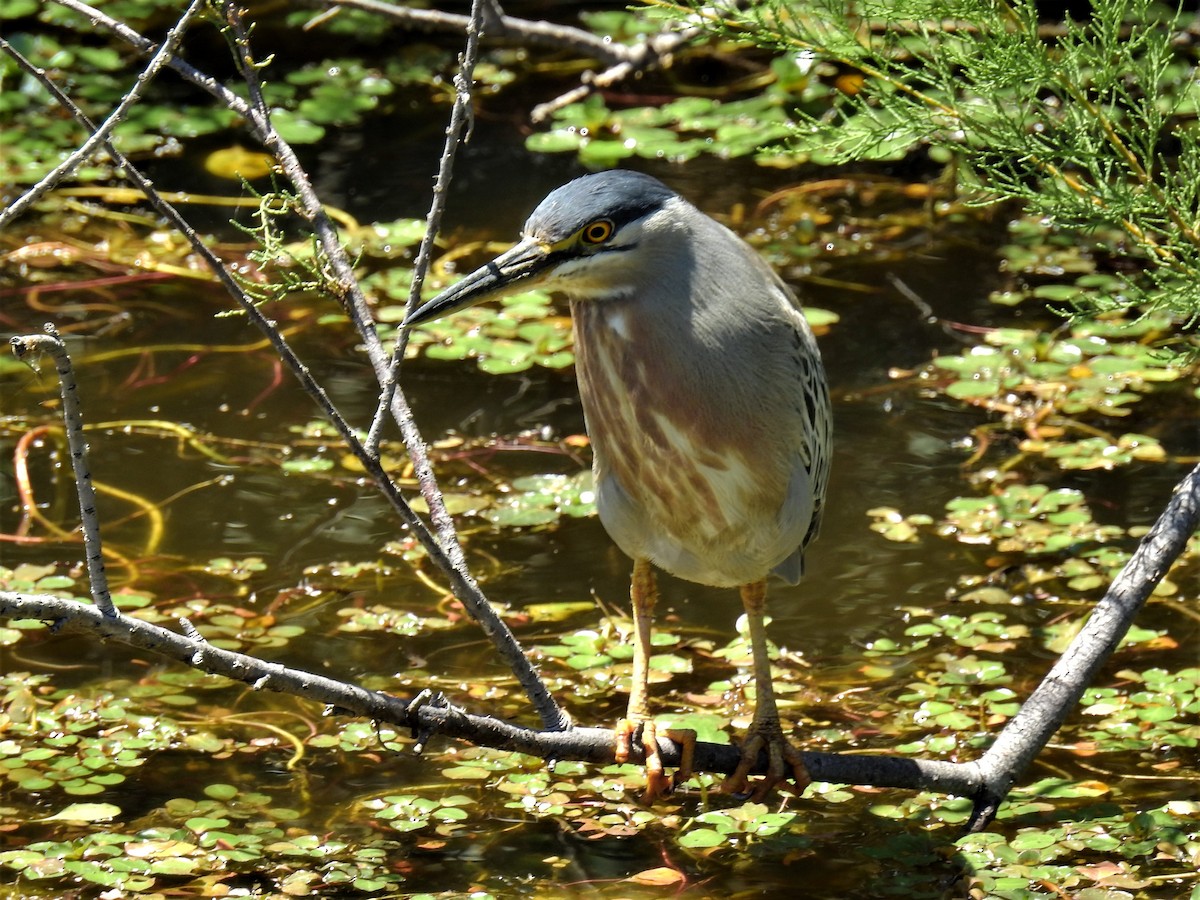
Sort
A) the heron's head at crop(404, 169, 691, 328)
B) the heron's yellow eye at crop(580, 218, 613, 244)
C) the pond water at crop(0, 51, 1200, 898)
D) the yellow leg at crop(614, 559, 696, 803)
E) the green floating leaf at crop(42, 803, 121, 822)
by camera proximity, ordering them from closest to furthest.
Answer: the heron's head at crop(404, 169, 691, 328)
the heron's yellow eye at crop(580, 218, 613, 244)
the yellow leg at crop(614, 559, 696, 803)
the green floating leaf at crop(42, 803, 121, 822)
the pond water at crop(0, 51, 1200, 898)

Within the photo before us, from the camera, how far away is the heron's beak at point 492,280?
102 inches

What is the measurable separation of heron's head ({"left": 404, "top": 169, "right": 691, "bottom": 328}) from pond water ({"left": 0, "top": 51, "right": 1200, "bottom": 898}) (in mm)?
1364

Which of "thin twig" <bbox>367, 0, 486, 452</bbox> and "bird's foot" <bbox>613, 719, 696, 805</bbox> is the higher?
"thin twig" <bbox>367, 0, 486, 452</bbox>

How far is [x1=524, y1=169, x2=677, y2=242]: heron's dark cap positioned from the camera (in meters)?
2.75

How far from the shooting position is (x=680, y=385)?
2.96m

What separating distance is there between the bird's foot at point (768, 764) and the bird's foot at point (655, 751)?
135 millimetres

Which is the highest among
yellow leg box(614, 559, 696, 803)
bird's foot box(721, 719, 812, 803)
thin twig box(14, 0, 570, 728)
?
thin twig box(14, 0, 570, 728)

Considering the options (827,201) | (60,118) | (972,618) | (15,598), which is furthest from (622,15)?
(15,598)

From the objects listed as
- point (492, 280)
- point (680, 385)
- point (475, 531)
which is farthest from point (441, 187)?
point (475, 531)

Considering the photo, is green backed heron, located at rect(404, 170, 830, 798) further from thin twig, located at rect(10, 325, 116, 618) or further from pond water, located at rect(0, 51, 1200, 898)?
thin twig, located at rect(10, 325, 116, 618)

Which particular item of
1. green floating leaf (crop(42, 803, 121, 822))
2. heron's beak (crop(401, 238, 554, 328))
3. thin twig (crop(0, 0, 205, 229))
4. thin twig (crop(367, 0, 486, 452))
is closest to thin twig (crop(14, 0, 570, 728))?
thin twig (crop(367, 0, 486, 452))

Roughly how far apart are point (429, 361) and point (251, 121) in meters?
2.81

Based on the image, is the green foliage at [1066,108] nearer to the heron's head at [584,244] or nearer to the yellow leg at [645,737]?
the heron's head at [584,244]

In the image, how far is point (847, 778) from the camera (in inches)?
120
